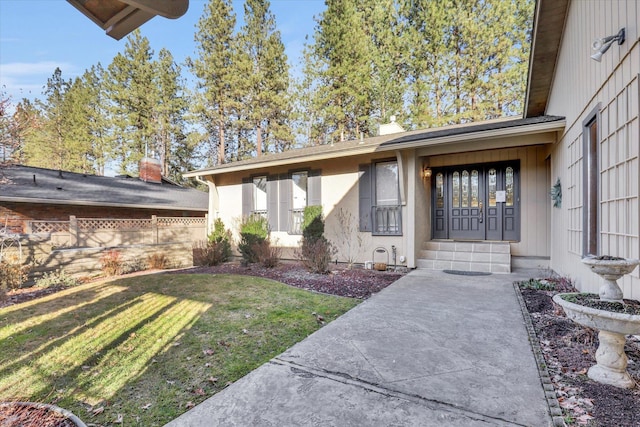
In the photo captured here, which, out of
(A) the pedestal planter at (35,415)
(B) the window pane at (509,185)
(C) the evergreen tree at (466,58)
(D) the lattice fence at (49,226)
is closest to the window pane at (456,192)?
(B) the window pane at (509,185)

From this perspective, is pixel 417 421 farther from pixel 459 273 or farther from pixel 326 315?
pixel 459 273

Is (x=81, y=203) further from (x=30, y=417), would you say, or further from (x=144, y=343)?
(x=30, y=417)

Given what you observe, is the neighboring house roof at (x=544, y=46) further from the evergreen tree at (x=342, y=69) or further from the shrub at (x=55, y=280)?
the evergreen tree at (x=342, y=69)

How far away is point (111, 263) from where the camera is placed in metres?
8.18

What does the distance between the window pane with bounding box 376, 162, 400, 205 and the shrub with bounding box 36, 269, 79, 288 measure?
744 cm

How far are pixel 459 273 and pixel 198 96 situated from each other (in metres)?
Result: 19.2

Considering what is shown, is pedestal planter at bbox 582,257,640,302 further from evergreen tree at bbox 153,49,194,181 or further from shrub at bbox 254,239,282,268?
evergreen tree at bbox 153,49,194,181

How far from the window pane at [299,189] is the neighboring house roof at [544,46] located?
6031 millimetres

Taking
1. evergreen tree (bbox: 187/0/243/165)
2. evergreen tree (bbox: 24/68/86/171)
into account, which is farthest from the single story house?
evergreen tree (bbox: 24/68/86/171)

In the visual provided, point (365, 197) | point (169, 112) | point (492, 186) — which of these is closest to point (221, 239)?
point (365, 197)

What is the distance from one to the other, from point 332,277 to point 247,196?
481 cm

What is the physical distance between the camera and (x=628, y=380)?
223 centimetres

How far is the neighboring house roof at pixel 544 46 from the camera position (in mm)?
5250

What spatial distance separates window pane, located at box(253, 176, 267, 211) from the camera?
391 inches
